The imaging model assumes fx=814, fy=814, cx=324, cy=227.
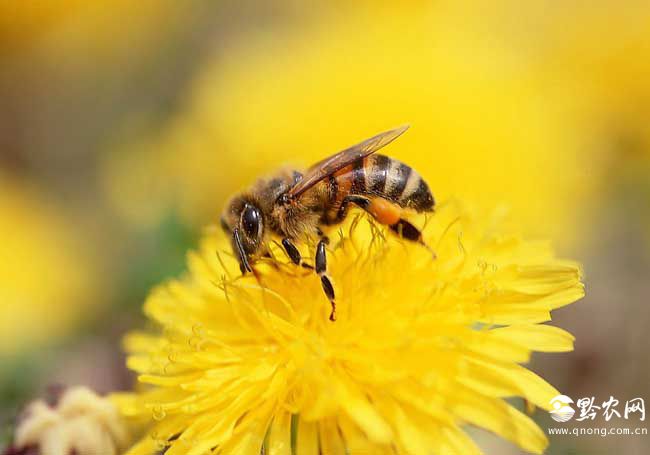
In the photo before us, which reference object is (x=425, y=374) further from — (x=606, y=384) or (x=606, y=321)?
(x=606, y=321)

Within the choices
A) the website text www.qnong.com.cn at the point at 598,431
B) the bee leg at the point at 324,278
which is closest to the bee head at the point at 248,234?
the bee leg at the point at 324,278

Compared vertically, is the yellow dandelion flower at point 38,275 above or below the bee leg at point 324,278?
above

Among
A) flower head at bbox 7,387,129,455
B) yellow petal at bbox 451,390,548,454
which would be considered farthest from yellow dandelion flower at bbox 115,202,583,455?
flower head at bbox 7,387,129,455

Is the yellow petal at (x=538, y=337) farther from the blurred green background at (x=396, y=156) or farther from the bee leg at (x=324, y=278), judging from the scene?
the blurred green background at (x=396, y=156)

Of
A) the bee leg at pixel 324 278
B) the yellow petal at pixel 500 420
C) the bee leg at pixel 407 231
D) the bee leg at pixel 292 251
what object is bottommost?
the yellow petal at pixel 500 420

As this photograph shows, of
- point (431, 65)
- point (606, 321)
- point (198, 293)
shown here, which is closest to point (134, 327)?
point (198, 293)

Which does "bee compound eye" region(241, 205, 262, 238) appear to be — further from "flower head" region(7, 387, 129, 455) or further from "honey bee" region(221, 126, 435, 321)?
"flower head" region(7, 387, 129, 455)

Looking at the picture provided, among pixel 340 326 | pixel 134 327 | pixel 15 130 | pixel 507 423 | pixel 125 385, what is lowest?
pixel 507 423
